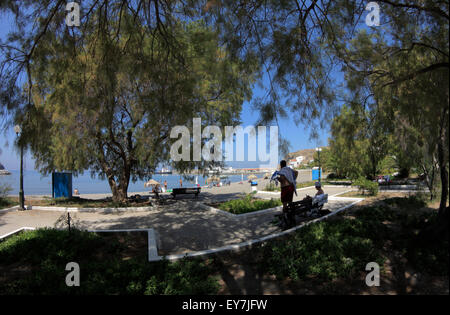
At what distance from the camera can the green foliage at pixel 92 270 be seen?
3.09 metres

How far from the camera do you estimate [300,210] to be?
6324 millimetres

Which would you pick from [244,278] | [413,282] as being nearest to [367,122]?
[413,282]

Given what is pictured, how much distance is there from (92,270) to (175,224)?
382 centimetres

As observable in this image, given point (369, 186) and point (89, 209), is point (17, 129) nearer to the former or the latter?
point (89, 209)

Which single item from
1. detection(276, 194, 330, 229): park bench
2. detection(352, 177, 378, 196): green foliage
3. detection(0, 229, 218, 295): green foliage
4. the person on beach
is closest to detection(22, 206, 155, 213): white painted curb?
detection(0, 229, 218, 295): green foliage

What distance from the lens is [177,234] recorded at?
6.20 meters

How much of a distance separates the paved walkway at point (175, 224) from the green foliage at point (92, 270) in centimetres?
85

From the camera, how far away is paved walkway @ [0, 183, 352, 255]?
5.52m

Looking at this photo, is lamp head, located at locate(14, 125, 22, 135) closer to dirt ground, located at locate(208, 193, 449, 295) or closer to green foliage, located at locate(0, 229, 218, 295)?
green foliage, located at locate(0, 229, 218, 295)

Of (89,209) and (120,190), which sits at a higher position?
(120,190)

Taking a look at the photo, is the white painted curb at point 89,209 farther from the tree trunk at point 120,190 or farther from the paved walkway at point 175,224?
the tree trunk at point 120,190

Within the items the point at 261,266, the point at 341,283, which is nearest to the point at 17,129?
the point at 261,266
